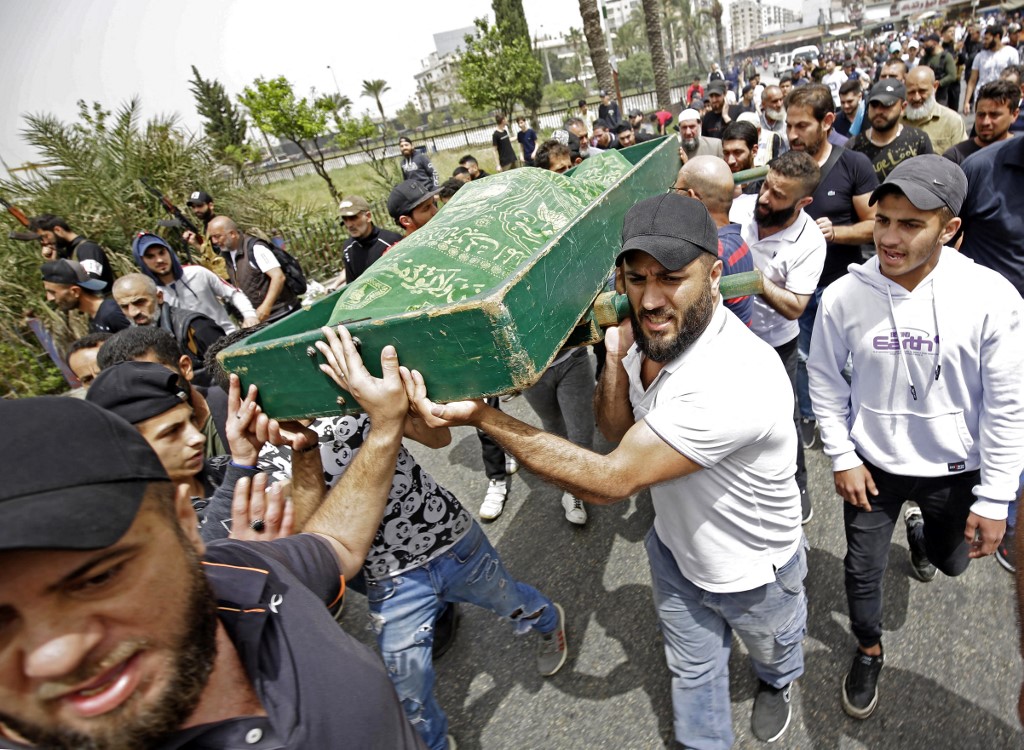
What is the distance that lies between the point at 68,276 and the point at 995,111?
7.15m

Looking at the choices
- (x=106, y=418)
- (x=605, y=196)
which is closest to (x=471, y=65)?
(x=605, y=196)

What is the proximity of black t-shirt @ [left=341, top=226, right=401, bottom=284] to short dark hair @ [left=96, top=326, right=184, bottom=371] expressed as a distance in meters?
2.31

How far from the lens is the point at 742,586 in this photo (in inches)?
67.3

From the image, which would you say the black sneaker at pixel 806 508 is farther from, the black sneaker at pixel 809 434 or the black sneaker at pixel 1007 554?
the black sneaker at pixel 1007 554

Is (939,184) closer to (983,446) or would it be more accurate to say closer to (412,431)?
(983,446)

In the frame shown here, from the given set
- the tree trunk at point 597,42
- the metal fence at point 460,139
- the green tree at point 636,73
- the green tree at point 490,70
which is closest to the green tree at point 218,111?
the metal fence at point 460,139

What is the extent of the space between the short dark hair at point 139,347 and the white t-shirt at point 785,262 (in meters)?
3.12

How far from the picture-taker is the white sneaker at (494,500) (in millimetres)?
3672

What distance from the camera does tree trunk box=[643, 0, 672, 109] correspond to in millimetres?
15711

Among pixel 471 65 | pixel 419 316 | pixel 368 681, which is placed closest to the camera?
pixel 368 681

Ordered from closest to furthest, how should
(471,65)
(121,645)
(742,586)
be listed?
(121,645), (742,586), (471,65)

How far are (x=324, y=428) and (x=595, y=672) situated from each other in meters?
1.71

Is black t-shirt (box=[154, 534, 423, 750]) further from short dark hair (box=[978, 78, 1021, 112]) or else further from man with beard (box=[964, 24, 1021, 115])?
man with beard (box=[964, 24, 1021, 115])

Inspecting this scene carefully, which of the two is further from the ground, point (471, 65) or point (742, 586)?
point (471, 65)
